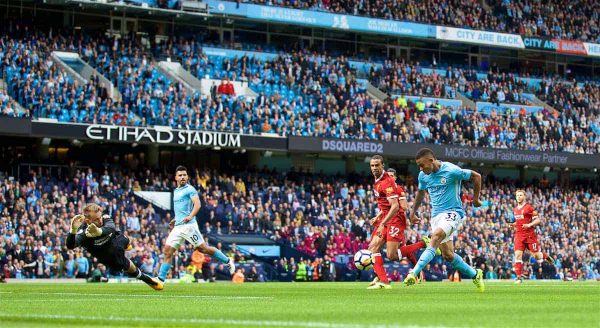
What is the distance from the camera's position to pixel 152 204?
46.5 meters

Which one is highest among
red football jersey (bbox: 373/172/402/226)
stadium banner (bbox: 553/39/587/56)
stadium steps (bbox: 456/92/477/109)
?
stadium banner (bbox: 553/39/587/56)

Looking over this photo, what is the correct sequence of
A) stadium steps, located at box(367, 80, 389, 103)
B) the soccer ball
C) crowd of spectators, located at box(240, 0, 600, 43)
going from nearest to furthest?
the soccer ball → stadium steps, located at box(367, 80, 389, 103) → crowd of spectators, located at box(240, 0, 600, 43)

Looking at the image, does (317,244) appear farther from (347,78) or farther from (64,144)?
(347,78)

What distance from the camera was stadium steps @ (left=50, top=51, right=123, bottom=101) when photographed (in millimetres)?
49938

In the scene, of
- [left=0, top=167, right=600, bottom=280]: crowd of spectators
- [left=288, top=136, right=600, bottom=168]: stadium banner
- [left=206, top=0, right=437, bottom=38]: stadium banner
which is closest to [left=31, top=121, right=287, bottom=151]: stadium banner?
[left=0, top=167, right=600, bottom=280]: crowd of spectators

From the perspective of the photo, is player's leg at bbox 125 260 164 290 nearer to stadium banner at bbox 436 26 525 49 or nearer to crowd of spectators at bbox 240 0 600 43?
crowd of spectators at bbox 240 0 600 43

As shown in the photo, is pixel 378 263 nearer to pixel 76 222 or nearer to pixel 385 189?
pixel 385 189

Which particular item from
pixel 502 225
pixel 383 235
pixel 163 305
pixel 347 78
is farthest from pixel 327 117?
pixel 163 305

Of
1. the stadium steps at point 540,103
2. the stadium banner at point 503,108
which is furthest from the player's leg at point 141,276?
the stadium steps at point 540,103

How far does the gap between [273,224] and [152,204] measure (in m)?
5.33

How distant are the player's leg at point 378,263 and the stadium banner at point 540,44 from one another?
49329 mm

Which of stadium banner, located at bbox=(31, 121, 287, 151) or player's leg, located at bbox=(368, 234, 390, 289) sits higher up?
stadium banner, located at bbox=(31, 121, 287, 151)

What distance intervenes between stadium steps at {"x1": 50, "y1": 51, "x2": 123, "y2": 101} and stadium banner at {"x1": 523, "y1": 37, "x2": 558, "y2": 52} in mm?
30049

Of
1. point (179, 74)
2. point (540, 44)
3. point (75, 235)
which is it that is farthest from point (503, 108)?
point (75, 235)
